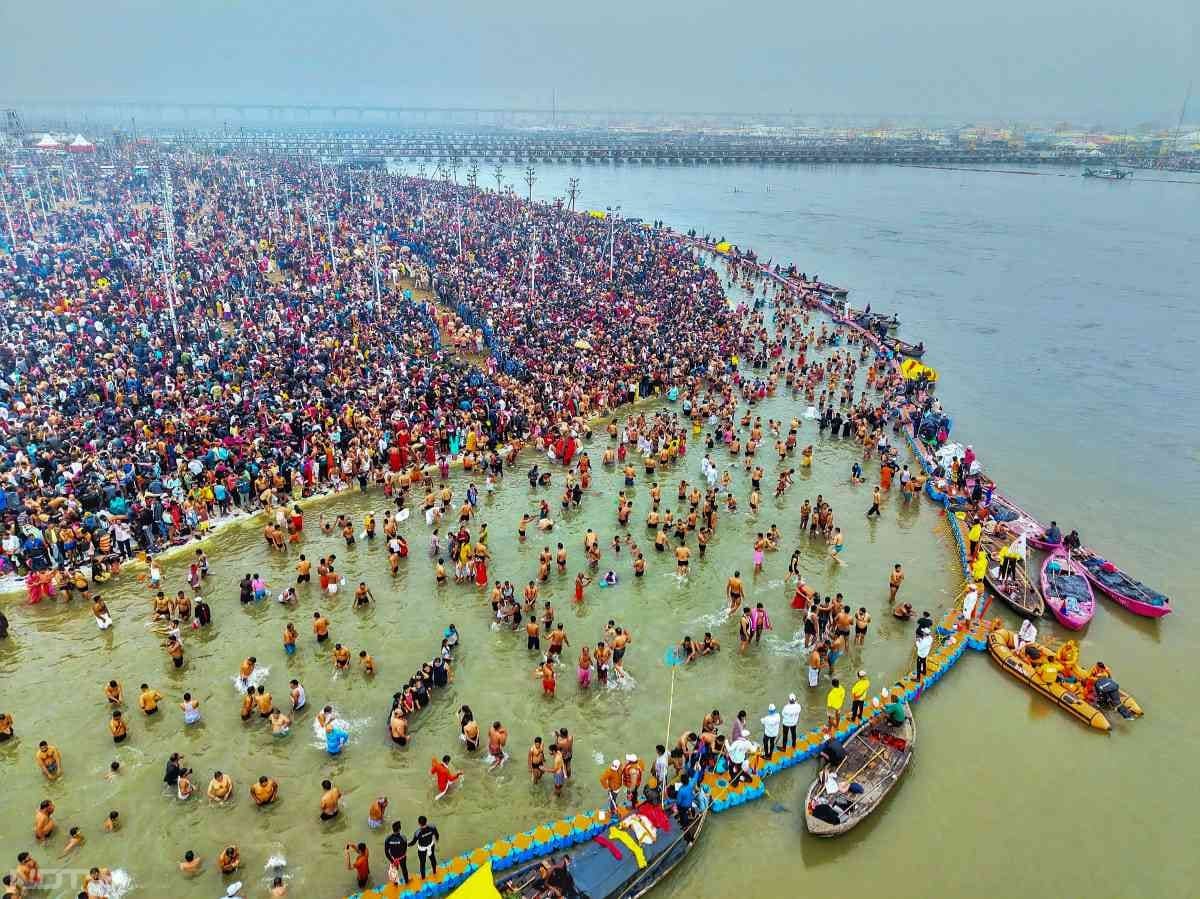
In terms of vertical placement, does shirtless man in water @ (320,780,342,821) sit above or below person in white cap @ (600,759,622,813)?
below

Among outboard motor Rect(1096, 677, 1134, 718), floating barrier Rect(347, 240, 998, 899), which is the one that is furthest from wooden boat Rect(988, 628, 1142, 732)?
floating barrier Rect(347, 240, 998, 899)

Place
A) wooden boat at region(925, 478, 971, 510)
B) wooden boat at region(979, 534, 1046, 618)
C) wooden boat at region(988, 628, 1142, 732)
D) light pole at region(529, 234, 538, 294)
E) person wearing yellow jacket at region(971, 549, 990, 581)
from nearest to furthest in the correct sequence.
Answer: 1. wooden boat at region(988, 628, 1142, 732)
2. wooden boat at region(979, 534, 1046, 618)
3. person wearing yellow jacket at region(971, 549, 990, 581)
4. wooden boat at region(925, 478, 971, 510)
5. light pole at region(529, 234, 538, 294)

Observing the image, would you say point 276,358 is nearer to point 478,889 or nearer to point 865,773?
point 478,889

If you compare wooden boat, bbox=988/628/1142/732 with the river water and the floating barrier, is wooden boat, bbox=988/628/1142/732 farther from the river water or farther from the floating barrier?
the floating barrier

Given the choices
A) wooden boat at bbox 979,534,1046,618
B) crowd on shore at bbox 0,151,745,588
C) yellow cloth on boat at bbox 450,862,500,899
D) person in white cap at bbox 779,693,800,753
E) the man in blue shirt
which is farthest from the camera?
crowd on shore at bbox 0,151,745,588

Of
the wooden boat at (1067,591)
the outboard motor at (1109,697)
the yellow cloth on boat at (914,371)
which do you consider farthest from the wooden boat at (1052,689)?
the yellow cloth on boat at (914,371)

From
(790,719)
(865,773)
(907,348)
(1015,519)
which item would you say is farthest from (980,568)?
(907,348)

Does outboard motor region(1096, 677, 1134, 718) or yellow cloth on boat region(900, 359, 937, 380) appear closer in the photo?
outboard motor region(1096, 677, 1134, 718)

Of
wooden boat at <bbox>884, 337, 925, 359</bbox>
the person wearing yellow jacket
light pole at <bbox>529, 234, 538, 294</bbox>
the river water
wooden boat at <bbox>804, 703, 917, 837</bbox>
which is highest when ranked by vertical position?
light pole at <bbox>529, 234, 538, 294</bbox>

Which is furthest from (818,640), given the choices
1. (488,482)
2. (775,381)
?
(775,381)
